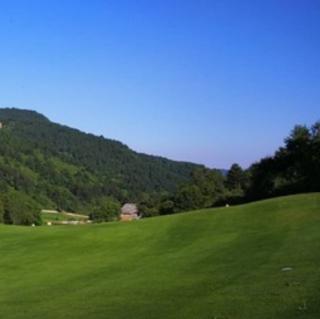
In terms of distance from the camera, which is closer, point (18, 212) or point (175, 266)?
point (175, 266)

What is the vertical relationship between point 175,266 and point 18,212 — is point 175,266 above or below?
below

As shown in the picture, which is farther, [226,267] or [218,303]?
[226,267]

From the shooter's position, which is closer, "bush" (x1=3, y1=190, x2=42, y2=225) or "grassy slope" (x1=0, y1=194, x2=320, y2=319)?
"grassy slope" (x1=0, y1=194, x2=320, y2=319)

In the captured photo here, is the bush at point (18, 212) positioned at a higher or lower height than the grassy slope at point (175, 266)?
higher

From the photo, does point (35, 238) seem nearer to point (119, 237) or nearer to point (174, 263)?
point (119, 237)

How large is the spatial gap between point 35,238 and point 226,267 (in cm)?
1733

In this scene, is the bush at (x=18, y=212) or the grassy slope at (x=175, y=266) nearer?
the grassy slope at (x=175, y=266)

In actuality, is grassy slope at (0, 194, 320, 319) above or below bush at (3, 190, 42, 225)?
below

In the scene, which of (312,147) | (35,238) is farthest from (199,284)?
(312,147)

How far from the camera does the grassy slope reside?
15227mm

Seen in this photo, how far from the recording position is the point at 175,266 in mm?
24031

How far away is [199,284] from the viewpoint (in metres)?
18.8

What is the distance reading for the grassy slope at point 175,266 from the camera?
15.2 m

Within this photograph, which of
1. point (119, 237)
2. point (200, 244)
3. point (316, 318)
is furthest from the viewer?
point (119, 237)
